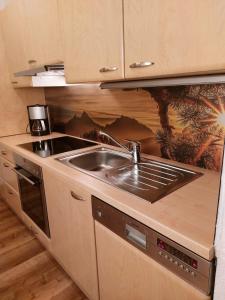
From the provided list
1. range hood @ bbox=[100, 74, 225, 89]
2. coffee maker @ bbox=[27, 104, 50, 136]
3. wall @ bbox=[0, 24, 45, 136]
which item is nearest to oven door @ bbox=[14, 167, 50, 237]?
coffee maker @ bbox=[27, 104, 50, 136]

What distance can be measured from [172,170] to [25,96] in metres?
1.87

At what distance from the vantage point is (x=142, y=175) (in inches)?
49.3

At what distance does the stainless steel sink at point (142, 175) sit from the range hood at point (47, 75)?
60 centimetres

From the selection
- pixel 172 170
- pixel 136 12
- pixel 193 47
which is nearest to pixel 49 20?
pixel 136 12

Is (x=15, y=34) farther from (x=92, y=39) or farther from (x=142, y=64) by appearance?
(x=142, y=64)

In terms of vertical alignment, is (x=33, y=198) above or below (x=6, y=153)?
below

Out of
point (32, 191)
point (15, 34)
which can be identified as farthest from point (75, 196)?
point (15, 34)

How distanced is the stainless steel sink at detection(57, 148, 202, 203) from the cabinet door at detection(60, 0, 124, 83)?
0.50 metres

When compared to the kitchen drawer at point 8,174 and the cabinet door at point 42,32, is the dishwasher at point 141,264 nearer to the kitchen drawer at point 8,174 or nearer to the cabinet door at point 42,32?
the cabinet door at point 42,32

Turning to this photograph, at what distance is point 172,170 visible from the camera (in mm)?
1246

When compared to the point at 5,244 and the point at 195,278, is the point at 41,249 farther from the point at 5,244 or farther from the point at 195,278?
the point at 195,278

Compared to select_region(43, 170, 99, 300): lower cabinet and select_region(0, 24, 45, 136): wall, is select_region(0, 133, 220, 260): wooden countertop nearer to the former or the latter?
select_region(43, 170, 99, 300): lower cabinet

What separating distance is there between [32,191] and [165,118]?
1101 mm

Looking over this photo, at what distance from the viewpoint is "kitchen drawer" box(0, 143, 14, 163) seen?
195 centimetres
